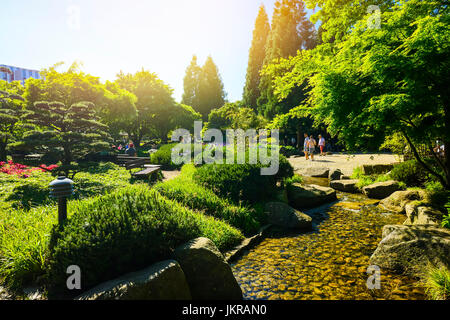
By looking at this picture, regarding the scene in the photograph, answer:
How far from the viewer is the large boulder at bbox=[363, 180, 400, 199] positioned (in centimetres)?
790

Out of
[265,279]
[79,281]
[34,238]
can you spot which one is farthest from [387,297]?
[34,238]

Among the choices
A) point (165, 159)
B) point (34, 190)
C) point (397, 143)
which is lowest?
point (34, 190)

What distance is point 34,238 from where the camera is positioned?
355 centimetres

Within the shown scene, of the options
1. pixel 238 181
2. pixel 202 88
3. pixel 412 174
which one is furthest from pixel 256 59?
pixel 238 181

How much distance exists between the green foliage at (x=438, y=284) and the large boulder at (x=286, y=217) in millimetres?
2679

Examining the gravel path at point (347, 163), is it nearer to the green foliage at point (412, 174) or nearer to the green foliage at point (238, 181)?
the green foliage at point (412, 174)

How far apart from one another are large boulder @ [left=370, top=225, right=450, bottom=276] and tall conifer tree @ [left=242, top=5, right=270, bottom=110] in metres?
32.8

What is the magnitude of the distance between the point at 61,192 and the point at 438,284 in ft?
17.8

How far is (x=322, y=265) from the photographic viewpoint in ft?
13.2

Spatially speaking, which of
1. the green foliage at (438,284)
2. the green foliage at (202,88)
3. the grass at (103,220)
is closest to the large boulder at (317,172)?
the grass at (103,220)

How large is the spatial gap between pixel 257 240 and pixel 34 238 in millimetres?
4178

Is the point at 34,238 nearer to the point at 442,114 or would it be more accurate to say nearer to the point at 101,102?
the point at 442,114

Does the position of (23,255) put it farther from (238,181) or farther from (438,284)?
(438,284)

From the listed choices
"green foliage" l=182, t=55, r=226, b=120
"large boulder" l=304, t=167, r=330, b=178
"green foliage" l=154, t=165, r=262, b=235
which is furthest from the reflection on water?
"green foliage" l=182, t=55, r=226, b=120
